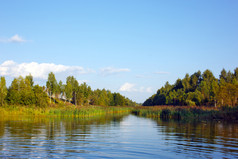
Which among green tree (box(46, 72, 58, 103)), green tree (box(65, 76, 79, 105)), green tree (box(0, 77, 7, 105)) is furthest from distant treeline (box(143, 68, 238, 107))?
green tree (box(0, 77, 7, 105))

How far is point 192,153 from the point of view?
568 inches

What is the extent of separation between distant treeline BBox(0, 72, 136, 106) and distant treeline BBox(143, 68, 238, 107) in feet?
118

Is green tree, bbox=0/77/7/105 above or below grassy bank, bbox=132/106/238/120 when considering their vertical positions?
above

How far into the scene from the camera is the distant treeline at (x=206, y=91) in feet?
193

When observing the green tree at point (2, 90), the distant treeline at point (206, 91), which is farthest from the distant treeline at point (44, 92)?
the distant treeline at point (206, 91)

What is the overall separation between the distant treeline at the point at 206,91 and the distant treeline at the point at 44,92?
3589cm

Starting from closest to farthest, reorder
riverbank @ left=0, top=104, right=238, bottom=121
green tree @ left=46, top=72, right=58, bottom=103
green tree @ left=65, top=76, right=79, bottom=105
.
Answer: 1. riverbank @ left=0, top=104, right=238, bottom=121
2. green tree @ left=46, top=72, right=58, bottom=103
3. green tree @ left=65, top=76, right=79, bottom=105

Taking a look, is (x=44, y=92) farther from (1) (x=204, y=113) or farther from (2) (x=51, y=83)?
(1) (x=204, y=113)

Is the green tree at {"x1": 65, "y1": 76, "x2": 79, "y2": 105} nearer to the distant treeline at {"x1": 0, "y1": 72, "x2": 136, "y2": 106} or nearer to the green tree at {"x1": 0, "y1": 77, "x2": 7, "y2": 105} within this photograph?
the distant treeline at {"x1": 0, "y1": 72, "x2": 136, "y2": 106}

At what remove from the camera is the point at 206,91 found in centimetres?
8312

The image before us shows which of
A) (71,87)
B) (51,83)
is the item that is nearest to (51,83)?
(51,83)

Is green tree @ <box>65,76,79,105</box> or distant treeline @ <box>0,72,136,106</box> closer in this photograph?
distant treeline @ <box>0,72,136,106</box>

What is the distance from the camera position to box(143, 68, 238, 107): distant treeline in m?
58.9

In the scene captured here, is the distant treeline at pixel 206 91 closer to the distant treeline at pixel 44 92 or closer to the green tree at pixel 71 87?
the distant treeline at pixel 44 92
